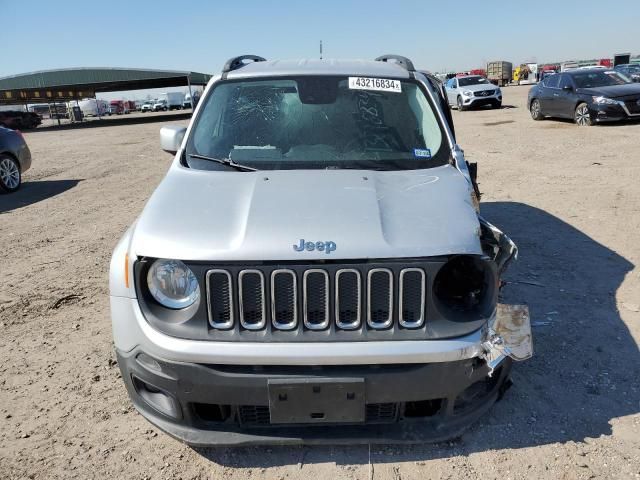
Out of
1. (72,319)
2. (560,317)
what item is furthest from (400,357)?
(72,319)

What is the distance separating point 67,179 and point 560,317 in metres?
11.7

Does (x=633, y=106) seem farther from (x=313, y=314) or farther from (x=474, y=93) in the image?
(x=313, y=314)

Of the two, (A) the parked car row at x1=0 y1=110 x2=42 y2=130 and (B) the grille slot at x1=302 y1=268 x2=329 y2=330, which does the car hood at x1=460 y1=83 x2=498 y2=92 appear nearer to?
(B) the grille slot at x1=302 y1=268 x2=329 y2=330

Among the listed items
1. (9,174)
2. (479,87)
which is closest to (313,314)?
A: (9,174)

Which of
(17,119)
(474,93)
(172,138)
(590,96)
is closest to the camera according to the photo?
(172,138)

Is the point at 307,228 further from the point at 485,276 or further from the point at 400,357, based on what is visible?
the point at 485,276

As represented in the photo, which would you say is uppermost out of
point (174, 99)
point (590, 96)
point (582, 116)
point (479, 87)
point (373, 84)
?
point (373, 84)

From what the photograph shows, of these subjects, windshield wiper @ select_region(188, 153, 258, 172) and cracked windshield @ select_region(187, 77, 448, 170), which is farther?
cracked windshield @ select_region(187, 77, 448, 170)

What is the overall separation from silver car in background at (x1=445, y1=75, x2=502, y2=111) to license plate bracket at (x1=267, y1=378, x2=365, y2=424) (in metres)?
23.8

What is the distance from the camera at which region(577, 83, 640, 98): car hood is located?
47.2ft

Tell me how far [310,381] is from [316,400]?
104 millimetres

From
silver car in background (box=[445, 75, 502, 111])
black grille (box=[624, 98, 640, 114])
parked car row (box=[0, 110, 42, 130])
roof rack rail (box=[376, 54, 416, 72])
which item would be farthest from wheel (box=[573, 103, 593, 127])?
parked car row (box=[0, 110, 42, 130])

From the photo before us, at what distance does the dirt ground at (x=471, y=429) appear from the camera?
8.61 feet

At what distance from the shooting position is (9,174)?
1052cm
